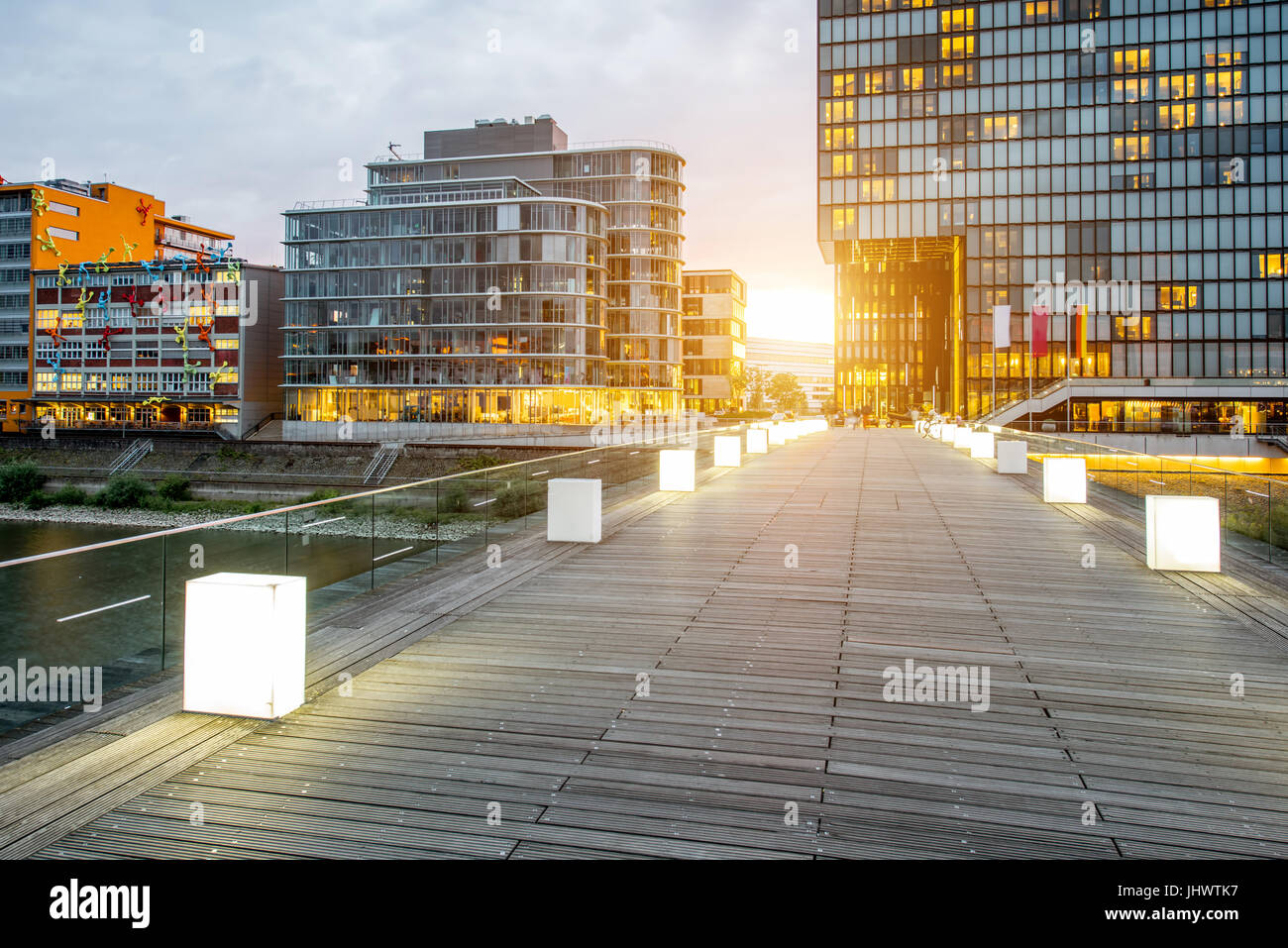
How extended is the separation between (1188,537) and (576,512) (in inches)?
269

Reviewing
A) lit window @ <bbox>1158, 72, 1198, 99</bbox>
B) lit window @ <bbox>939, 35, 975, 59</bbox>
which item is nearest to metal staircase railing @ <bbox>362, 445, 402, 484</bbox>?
lit window @ <bbox>939, 35, 975, 59</bbox>

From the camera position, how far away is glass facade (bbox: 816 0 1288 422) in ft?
218

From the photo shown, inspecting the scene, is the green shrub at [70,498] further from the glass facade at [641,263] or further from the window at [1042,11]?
the window at [1042,11]

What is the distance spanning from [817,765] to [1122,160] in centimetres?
7775

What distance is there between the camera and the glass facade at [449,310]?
216 feet

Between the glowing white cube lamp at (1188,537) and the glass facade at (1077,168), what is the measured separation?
198 feet

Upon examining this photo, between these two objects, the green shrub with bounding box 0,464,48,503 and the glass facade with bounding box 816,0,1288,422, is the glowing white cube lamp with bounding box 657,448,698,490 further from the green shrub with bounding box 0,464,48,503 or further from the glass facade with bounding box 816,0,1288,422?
the glass facade with bounding box 816,0,1288,422

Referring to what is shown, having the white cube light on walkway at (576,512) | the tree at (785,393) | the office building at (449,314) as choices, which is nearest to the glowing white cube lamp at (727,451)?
the white cube light on walkway at (576,512)

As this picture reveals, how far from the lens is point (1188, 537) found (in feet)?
29.7

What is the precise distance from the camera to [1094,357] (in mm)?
67688
